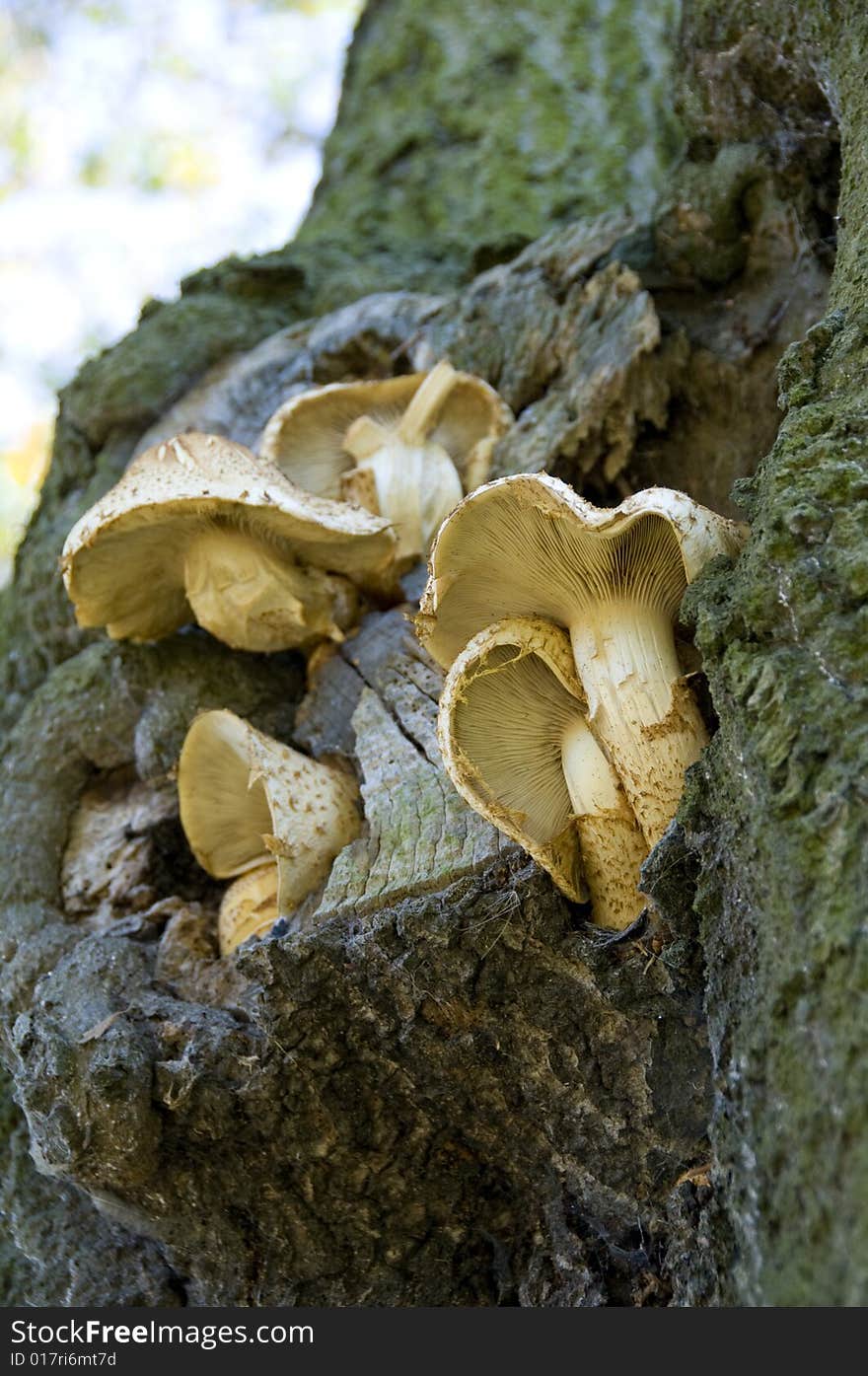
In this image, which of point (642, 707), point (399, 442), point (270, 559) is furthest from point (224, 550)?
point (642, 707)

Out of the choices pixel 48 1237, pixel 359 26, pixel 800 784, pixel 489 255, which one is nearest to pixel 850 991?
pixel 800 784

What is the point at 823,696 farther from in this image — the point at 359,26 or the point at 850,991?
the point at 359,26

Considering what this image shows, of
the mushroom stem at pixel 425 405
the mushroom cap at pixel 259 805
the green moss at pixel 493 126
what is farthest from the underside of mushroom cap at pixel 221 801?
the green moss at pixel 493 126

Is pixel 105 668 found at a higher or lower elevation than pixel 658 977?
higher

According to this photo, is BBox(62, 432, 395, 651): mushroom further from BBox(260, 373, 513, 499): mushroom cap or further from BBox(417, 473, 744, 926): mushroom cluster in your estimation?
BBox(417, 473, 744, 926): mushroom cluster

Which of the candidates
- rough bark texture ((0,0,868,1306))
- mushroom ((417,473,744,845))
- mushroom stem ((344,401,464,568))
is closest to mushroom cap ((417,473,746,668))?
mushroom ((417,473,744,845))

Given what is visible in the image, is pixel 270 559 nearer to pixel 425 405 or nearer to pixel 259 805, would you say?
pixel 259 805

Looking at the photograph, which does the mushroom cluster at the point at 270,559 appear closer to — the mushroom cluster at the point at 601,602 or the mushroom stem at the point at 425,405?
the mushroom stem at the point at 425,405
